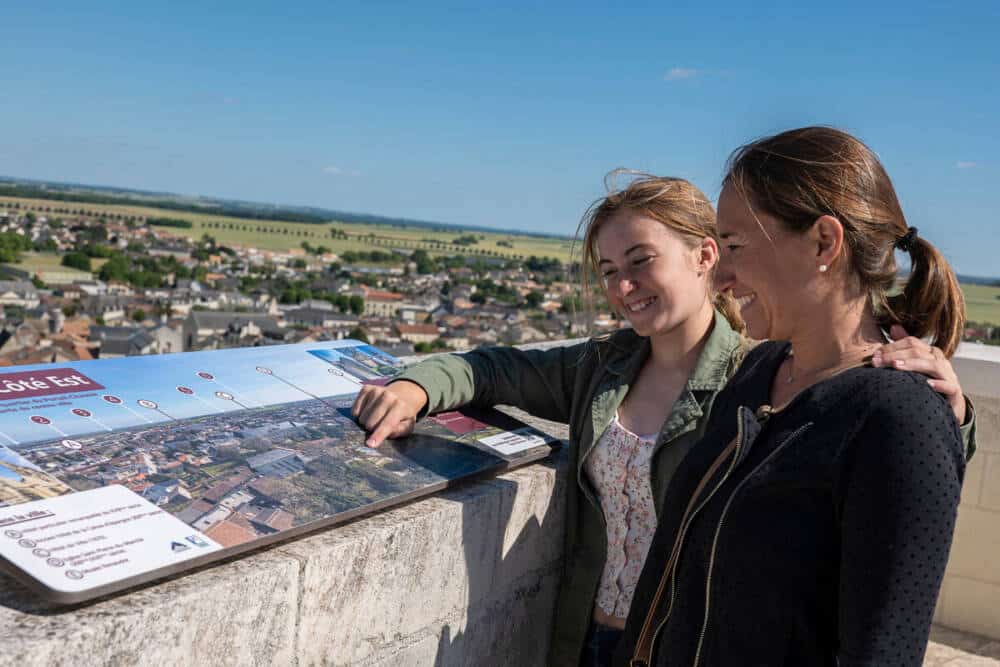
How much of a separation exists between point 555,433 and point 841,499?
1288 mm

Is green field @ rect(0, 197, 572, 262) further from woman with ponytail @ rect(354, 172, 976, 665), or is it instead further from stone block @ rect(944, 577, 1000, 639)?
woman with ponytail @ rect(354, 172, 976, 665)

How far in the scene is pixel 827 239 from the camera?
3.89ft

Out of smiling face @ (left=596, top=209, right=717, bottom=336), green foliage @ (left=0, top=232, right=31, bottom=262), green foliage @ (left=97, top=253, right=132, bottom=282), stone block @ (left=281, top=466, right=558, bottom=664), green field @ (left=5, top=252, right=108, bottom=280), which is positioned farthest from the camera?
green foliage @ (left=97, top=253, right=132, bottom=282)

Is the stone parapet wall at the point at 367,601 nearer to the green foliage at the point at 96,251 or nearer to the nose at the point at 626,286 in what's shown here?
the nose at the point at 626,286

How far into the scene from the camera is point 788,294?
48.8 inches

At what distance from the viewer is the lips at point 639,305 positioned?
6.28 ft

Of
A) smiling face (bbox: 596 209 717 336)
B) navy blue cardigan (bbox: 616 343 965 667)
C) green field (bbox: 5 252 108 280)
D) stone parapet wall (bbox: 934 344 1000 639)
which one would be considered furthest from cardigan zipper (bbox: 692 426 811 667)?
green field (bbox: 5 252 108 280)

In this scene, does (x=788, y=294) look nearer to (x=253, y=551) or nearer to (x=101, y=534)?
(x=253, y=551)

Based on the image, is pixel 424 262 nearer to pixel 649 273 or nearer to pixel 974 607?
pixel 974 607

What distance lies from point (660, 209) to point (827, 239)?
2.45ft

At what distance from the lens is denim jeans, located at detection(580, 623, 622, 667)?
1789 mm

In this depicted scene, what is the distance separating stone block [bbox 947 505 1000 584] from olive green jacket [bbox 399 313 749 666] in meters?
1.81

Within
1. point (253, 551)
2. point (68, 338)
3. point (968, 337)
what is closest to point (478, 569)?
point (253, 551)

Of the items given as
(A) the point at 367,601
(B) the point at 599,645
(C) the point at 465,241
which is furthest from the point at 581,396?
(C) the point at 465,241
